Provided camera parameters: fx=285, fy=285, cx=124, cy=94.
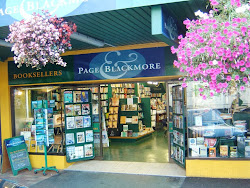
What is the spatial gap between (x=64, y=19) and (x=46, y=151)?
4036 millimetres

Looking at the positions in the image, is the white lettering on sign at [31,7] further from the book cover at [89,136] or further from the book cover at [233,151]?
the book cover at [233,151]

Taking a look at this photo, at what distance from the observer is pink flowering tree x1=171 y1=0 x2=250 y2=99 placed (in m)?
3.25

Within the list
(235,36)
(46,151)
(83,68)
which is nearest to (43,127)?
(46,151)

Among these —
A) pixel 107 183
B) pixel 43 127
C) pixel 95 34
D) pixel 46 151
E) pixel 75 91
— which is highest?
pixel 95 34

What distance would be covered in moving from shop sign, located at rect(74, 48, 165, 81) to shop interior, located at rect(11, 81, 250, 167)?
516 millimetres

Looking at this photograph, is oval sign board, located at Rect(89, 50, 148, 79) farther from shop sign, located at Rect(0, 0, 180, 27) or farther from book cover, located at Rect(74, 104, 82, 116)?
shop sign, located at Rect(0, 0, 180, 27)

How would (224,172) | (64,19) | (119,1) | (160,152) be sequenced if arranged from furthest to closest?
1. (160,152)
2. (224,172)
3. (64,19)
4. (119,1)

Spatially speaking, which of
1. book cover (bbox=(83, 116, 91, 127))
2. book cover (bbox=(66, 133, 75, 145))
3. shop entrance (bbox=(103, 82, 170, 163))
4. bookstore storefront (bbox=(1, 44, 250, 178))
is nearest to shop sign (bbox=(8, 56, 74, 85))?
bookstore storefront (bbox=(1, 44, 250, 178))

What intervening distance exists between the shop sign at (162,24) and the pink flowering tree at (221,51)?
3.12ft

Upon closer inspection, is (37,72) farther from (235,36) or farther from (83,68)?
(235,36)

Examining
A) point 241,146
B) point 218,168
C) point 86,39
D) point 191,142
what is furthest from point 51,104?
point 241,146

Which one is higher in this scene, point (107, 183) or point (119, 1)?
point (119, 1)

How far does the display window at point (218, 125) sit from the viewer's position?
648 centimetres

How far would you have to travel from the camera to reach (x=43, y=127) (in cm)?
769
